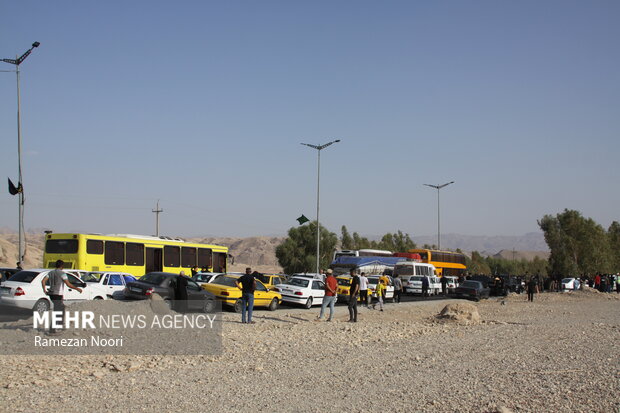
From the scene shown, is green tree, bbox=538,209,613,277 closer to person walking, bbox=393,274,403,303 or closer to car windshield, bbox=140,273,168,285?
person walking, bbox=393,274,403,303

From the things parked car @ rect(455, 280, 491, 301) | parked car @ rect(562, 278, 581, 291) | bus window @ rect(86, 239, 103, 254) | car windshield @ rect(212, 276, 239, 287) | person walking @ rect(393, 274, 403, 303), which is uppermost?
bus window @ rect(86, 239, 103, 254)

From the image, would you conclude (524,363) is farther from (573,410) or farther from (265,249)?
(265,249)

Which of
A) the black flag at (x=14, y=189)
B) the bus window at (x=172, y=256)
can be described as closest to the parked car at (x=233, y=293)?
the bus window at (x=172, y=256)

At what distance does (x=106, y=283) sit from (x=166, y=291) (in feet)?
7.84

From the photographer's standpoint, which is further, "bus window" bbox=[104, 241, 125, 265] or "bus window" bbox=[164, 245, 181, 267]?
"bus window" bbox=[164, 245, 181, 267]

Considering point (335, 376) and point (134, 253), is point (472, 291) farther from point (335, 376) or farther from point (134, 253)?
point (335, 376)

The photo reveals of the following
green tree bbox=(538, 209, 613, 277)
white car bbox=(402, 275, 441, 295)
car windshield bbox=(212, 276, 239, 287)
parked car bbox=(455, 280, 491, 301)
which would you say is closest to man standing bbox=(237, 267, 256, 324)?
car windshield bbox=(212, 276, 239, 287)

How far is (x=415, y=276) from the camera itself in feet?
137

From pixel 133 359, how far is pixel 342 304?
19376 mm

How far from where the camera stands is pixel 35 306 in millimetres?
15375

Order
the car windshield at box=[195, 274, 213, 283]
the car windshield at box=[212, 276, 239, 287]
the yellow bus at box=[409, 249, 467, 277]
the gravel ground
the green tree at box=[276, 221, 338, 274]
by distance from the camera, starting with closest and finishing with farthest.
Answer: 1. the gravel ground
2. the car windshield at box=[212, 276, 239, 287]
3. the car windshield at box=[195, 274, 213, 283]
4. the yellow bus at box=[409, 249, 467, 277]
5. the green tree at box=[276, 221, 338, 274]

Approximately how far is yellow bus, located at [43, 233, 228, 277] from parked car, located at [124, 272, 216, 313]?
8.29m

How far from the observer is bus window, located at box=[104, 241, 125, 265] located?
92.9ft

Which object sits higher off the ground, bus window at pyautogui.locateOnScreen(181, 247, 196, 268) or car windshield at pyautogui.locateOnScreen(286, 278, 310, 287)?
bus window at pyautogui.locateOnScreen(181, 247, 196, 268)
